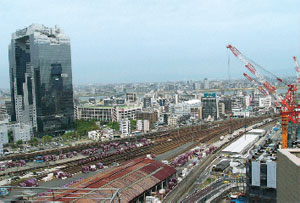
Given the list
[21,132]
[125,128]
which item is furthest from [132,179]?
[21,132]

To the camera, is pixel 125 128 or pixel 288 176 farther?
pixel 125 128

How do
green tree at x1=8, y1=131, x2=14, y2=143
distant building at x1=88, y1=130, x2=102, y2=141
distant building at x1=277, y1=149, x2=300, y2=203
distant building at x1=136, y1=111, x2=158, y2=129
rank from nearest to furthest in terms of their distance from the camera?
distant building at x1=277, y1=149, x2=300, y2=203
green tree at x1=8, y1=131, x2=14, y2=143
distant building at x1=88, y1=130, x2=102, y2=141
distant building at x1=136, y1=111, x2=158, y2=129

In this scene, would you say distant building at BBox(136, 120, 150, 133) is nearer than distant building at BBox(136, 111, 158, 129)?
Yes

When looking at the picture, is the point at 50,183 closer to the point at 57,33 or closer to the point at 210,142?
the point at 210,142

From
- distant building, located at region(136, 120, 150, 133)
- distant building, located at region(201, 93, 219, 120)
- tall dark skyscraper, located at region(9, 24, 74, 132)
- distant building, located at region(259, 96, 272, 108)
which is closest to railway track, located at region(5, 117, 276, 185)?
distant building, located at region(136, 120, 150, 133)

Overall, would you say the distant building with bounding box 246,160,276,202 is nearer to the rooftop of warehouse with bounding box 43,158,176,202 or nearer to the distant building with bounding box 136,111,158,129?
the rooftop of warehouse with bounding box 43,158,176,202

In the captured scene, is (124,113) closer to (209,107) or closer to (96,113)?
(96,113)

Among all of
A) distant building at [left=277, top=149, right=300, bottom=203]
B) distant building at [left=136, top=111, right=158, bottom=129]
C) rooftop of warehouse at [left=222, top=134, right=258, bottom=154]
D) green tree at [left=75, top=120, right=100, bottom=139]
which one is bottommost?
green tree at [left=75, top=120, right=100, bottom=139]
